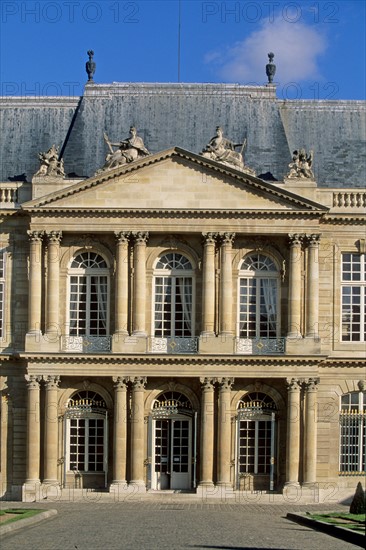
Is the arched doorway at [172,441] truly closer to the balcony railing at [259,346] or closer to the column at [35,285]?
the balcony railing at [259,346]

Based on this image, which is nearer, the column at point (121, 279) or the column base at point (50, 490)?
the column base at point (50, 490)

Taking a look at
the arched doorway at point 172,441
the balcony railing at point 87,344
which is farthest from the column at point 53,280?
the arched doorway at point 172,441

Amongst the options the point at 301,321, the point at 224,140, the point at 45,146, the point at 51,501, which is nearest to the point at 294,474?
the point at 301,321

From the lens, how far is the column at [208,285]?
151ft

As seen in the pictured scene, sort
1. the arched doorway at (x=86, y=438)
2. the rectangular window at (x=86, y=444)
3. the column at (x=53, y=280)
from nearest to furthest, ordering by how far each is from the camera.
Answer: the column at (x=53, y=280), the arched doorway at (x=86, y=438), the rectangular window at (x=86, y=444)

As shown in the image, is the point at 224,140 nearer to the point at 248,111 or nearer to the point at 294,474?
the point at 248,111

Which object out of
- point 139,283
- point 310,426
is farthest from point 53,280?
point 310,426

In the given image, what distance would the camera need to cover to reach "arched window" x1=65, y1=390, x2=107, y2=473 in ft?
153

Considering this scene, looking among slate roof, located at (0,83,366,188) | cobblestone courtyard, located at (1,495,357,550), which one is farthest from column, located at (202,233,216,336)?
cobblestone courtyard, located at (1,495,357,550)

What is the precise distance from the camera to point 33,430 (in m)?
45.9

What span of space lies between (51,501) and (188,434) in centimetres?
542

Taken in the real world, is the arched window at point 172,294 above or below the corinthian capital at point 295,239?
below

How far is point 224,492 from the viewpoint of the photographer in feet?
149

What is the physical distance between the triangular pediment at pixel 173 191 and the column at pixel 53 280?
1.10 meters
